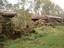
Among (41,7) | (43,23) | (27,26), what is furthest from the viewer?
(41,7)

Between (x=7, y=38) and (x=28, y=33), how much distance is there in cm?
143

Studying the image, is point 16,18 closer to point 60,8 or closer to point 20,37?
point 20,37

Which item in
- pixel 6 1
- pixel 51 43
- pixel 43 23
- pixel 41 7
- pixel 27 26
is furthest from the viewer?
pixel 41 7

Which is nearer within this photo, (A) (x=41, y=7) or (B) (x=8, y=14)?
(B) (x=8, y=14)

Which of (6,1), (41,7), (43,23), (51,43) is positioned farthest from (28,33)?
(41,7)

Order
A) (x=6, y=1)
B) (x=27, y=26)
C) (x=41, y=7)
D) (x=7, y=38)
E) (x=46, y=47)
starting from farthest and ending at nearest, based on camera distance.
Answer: (x=41, y=7) < (x=6, y=1) < (x=27, y=26) < (x=7, y=38) < (x=46, y=47)

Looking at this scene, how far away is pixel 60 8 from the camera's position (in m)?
23.6

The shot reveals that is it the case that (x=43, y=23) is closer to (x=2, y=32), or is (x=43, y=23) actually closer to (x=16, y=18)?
(x=16, y=18)

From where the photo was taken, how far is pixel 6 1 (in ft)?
67.2

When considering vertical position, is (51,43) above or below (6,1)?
below

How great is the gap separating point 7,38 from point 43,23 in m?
4.89

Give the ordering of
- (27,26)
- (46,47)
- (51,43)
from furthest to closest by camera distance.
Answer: (27,26) < (51,43) < (46,47)

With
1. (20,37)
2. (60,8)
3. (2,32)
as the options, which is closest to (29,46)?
(20,37)

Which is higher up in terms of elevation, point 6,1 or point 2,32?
point 6,1
